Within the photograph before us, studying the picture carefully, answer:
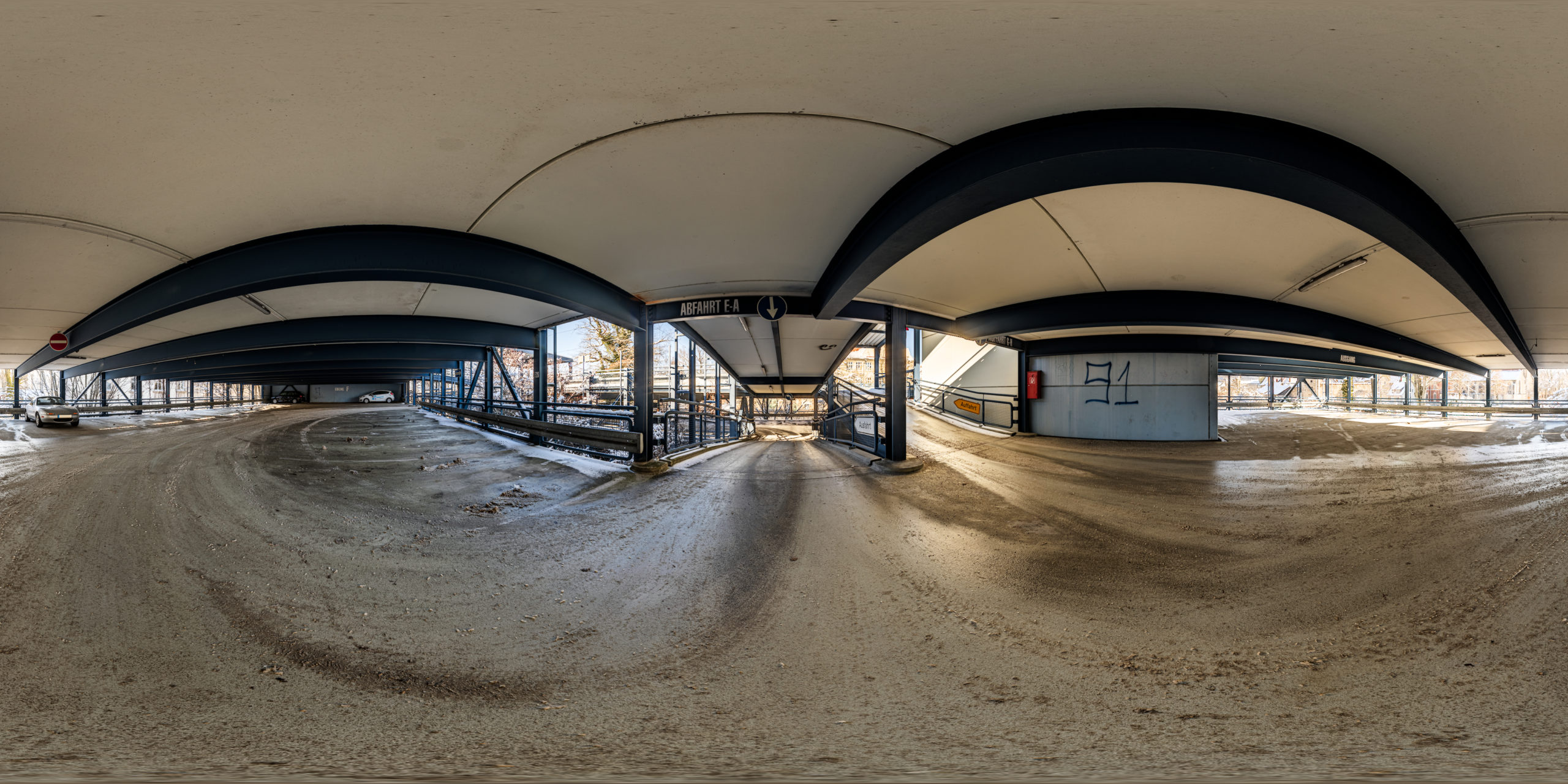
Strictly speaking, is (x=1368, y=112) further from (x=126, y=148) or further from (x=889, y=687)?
(x=126, y=148)

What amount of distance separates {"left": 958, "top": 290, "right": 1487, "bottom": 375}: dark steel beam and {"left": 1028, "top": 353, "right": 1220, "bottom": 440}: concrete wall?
3.24 m

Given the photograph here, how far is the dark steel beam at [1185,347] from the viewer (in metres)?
11.1

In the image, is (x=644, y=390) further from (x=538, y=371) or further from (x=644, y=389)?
(x=538, y=371)

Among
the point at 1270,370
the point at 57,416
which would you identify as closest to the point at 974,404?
the point at 1270,370

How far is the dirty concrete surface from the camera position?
153 centimetres

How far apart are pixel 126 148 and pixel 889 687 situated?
5222 mm

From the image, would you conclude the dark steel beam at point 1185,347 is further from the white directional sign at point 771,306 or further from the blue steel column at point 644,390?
the blue steel column at point 644,390

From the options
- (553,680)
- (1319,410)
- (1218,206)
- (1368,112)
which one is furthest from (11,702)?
(1319,410)

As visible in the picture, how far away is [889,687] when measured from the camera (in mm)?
1815

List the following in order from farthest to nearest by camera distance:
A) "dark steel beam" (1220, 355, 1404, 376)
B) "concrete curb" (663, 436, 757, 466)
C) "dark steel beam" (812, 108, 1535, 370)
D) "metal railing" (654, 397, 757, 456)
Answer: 1. "dark steel beam" (1220, 355, 1404, 376)
2. "metal railing" (654, 397, 757, 456)
3. "concrete curb" (663, 436, 757, 466)
4. "dark steel beam" (812, 108, 1535, 370)

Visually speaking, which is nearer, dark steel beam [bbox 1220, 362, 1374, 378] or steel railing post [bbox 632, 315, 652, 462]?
steel railing post [bbox 632, 315, 652, 462]

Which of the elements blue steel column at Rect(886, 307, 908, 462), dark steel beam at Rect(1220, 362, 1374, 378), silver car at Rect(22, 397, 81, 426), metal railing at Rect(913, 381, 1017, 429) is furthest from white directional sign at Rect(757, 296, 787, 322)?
silver car at Rect(22, 397, 81, 426)

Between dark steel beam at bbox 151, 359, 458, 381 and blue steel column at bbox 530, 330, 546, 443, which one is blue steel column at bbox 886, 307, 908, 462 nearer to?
blue steel column at bbox 530, 330, 546, 443

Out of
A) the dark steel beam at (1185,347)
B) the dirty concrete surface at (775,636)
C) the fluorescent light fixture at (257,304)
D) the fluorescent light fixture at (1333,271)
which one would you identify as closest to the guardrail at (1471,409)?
the dark steel beam at (1185,347)
